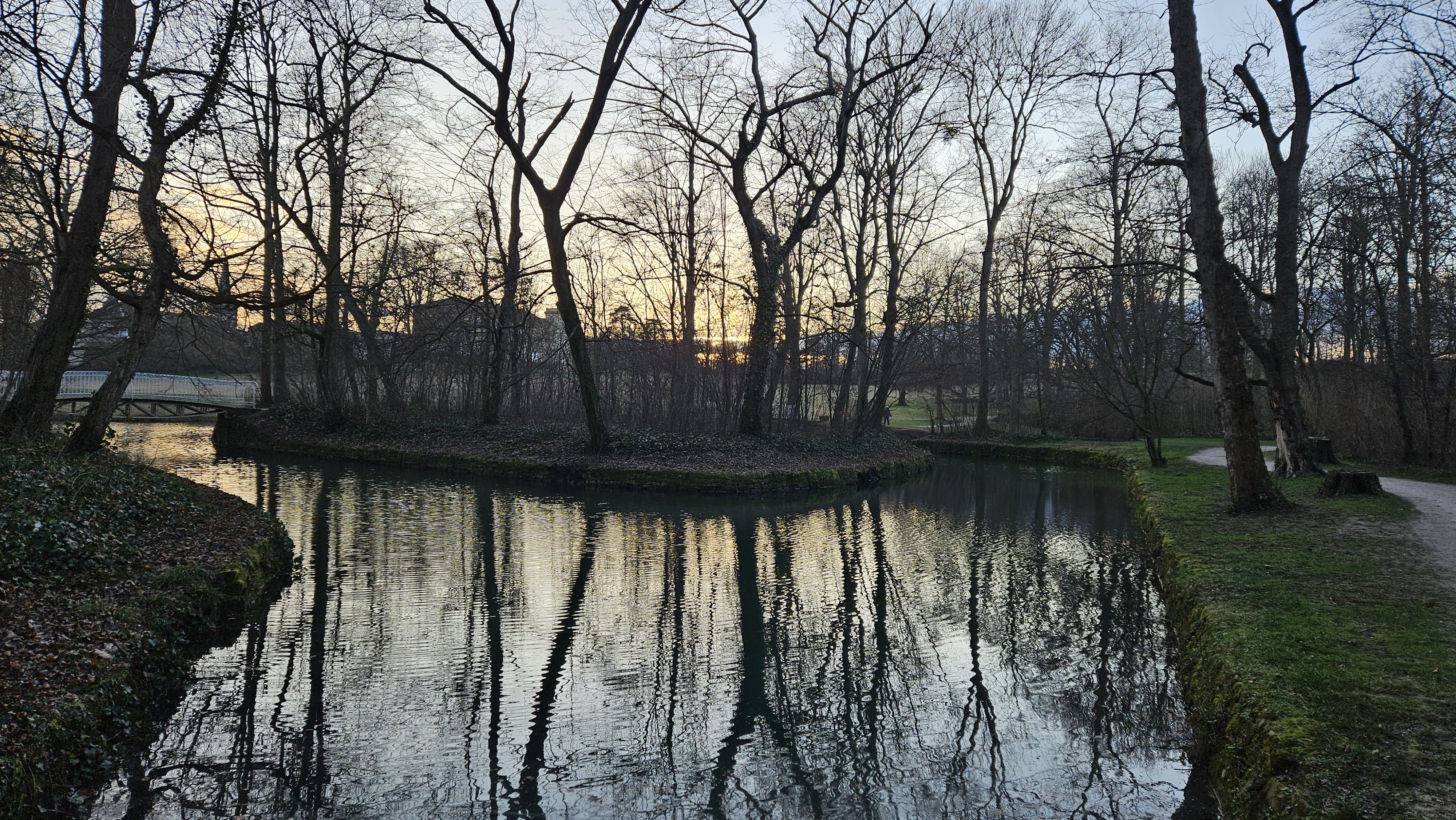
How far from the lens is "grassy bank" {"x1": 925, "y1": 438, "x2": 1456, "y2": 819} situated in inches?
133

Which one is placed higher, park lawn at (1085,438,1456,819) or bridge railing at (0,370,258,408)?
bridge railing at (0,370,258,408)

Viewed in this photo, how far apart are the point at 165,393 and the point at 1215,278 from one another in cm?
3550

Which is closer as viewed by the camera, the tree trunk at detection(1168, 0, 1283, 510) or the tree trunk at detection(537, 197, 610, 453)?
the tree trunk at detection(1168, 0, 1283, 510)

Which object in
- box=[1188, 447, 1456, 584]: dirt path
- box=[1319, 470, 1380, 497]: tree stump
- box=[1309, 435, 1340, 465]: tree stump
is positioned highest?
box=[1309, 435, 1340, 465]: tree stump

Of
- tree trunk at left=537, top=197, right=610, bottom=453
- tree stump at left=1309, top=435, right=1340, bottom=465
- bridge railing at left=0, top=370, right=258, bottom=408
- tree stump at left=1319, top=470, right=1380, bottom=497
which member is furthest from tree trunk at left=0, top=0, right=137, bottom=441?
bridge railing at left=0, top=370, right=258, bottom=408

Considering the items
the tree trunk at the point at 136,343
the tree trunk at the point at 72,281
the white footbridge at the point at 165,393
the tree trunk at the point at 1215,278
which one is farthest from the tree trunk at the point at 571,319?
the white footbridge at the point at 165,393

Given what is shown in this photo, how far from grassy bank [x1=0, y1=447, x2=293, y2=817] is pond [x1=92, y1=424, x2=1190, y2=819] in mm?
238

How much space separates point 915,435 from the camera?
30953 millimetres

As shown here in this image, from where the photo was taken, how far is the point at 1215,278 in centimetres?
966

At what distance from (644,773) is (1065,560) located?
775cm

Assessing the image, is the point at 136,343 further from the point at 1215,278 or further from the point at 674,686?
the point at 1215,278

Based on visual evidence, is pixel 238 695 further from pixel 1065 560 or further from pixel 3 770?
pixel 1065 560

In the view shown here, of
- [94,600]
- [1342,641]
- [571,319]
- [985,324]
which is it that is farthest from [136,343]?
[985,324]

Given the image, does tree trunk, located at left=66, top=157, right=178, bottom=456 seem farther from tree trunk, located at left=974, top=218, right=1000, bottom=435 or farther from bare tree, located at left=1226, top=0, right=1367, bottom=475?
tree trunk, located at left=974, top=218, right=1000, bottom=435
